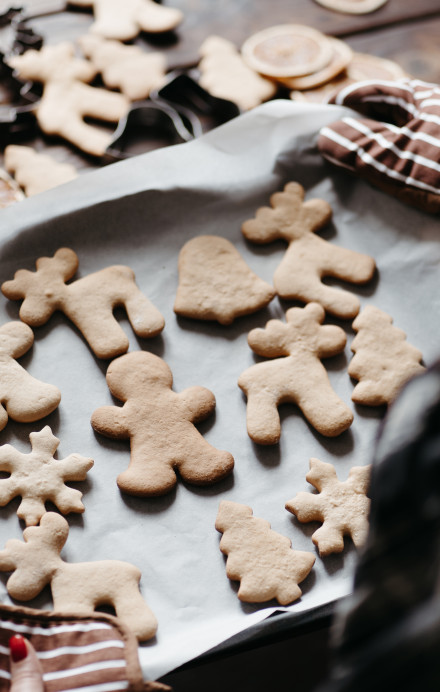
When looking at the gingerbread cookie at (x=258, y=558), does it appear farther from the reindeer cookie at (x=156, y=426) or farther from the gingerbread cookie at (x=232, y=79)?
the gingerbread cookie at (x=232, y=79)

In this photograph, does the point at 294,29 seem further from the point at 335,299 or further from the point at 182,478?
Answer: the point at 182,478

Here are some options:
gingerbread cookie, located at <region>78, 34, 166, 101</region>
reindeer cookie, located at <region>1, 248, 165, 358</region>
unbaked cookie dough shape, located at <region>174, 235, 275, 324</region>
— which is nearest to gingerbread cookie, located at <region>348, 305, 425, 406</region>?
unbaked cookie dough shape, located at <region>174, 235, 275, 324</region>

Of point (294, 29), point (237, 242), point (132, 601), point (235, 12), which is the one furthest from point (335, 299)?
point (235, 12)

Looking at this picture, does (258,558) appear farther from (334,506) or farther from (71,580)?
(71,580)

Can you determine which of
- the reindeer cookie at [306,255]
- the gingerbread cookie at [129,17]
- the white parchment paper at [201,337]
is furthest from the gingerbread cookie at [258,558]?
the gingerbread cookie at [129,17]

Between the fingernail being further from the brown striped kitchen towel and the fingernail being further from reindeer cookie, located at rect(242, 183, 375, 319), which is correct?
reindeer cookie, located at rect(242, 183, 375, 319)
